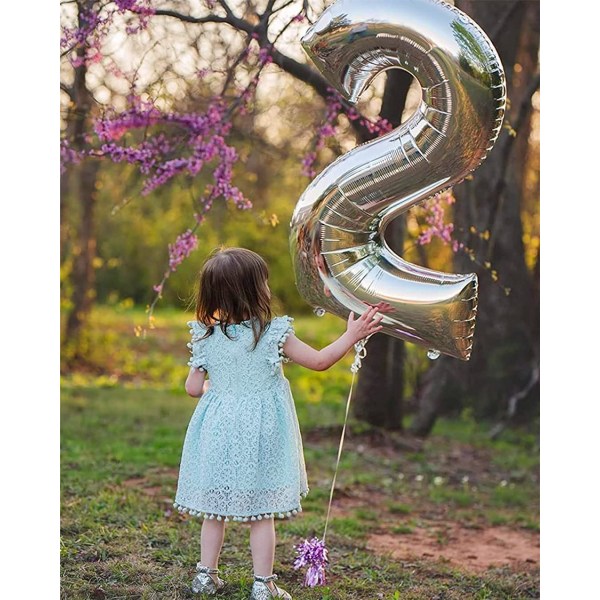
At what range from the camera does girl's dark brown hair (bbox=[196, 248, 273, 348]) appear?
300cm

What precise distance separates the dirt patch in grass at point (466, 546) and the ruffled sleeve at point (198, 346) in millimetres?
1508

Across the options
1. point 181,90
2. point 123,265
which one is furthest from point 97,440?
point 123,265

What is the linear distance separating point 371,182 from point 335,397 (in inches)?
223

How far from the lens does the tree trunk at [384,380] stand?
20.4 ft

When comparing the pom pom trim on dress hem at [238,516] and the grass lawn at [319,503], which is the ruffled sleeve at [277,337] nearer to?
the pom pom trim on dress hem at [238,516]

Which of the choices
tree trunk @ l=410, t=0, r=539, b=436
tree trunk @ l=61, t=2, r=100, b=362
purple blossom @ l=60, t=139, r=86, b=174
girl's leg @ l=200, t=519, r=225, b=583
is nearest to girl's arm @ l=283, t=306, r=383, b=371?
girl's leg @ l=200, t=519, r=225, b=583

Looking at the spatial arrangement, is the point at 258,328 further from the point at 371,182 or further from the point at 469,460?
the point at 469,460

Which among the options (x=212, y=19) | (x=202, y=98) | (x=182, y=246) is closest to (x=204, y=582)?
(x=182, y=246)

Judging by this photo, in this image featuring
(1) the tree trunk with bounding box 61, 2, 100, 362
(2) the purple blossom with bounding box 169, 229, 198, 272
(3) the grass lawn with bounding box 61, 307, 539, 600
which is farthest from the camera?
(1) the tree trunk with bounding box 61, 2, 100, 362

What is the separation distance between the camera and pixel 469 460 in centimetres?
643

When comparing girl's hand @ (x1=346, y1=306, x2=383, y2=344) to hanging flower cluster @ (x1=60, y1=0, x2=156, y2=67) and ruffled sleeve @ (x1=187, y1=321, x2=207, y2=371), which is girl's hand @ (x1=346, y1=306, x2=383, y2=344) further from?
hanging flower cluster @ (x1=60, y1=0, x2=156, y2=67)

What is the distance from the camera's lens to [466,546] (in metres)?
4.53

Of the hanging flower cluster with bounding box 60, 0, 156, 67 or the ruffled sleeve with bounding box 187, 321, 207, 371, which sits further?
the hanging flower cluster with bounding box 60, 0, 156, 67

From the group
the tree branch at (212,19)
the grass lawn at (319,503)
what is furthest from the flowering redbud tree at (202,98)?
the grass lawn at (319,503)
